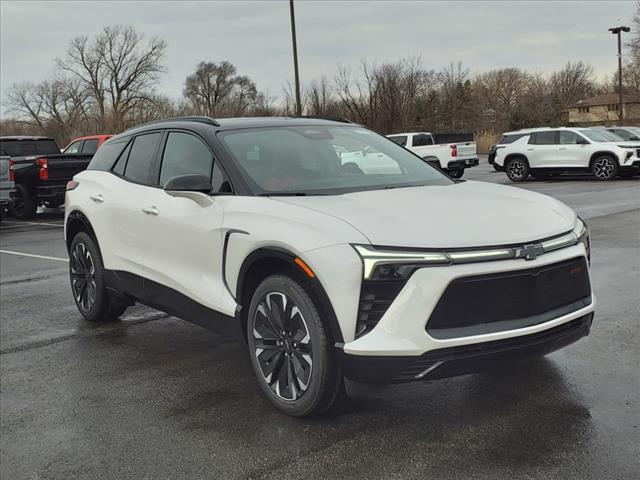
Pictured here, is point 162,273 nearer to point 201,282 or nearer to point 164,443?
point 201,282

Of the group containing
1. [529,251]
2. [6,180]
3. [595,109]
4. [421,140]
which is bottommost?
[529,251]

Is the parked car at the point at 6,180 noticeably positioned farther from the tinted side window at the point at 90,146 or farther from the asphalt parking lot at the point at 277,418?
the asphalt parking lot at the point at 277,418

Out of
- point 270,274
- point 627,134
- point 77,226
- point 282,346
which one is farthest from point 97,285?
point 627,134

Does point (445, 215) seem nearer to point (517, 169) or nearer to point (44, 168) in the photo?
point (44, 168)

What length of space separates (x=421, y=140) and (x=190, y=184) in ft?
74.6

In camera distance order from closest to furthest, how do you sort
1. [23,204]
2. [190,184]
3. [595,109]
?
[190,184] < [23,204] < [595,109]

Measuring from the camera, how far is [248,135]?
4.65 metres

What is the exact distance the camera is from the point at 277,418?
377 centimetres

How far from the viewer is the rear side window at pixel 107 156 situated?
231 inches

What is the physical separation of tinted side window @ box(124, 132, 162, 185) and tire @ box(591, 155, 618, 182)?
18.7 meters

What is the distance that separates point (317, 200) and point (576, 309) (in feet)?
4.89

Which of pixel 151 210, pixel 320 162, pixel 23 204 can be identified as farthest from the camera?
pixel 23 204

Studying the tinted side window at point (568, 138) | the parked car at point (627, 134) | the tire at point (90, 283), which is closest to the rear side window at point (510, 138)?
the tinted side window at point (568, 138)

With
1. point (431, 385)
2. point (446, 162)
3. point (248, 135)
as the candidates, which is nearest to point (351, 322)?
point (431, 385)
